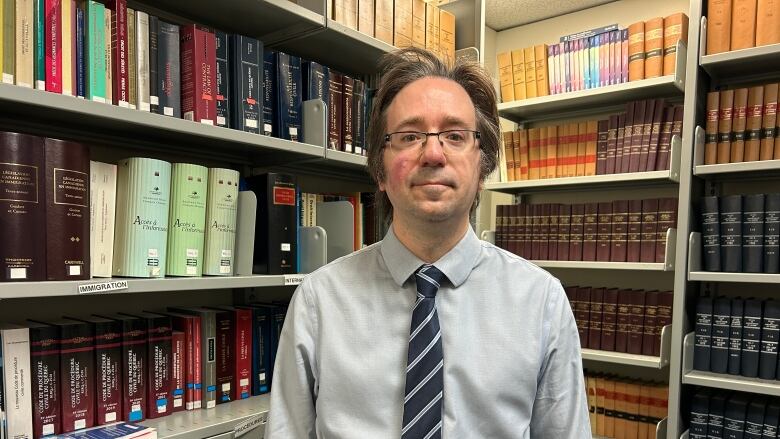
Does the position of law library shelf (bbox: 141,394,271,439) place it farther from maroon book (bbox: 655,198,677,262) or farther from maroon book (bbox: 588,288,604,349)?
maroon book (bbox: 655,198,677,262)

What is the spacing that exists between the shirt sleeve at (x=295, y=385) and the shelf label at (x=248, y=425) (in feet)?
1.38

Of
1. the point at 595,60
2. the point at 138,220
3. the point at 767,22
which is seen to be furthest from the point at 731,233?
the point at 138,220

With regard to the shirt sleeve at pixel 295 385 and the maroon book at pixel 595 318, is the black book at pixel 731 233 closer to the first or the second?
the maroon book at pixel 595 318

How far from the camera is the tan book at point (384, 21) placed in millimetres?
1958

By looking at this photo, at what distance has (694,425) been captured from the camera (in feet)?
7.09

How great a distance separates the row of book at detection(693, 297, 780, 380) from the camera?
2.02m

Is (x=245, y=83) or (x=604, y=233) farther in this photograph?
(x=604, y=233)

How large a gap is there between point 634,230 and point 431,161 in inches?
67.5

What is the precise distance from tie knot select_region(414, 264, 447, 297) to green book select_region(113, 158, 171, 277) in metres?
0.73

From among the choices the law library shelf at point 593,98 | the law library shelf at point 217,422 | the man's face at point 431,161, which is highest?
the law library shelf at point 593,98

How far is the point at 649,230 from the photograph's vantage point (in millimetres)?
2336

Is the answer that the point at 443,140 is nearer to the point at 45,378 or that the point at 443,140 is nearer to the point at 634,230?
the point at 45,378

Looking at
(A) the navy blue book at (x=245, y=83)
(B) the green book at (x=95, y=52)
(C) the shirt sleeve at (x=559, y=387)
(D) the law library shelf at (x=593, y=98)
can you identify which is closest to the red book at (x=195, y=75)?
(A) the navy blue book at (x=245, y=83)

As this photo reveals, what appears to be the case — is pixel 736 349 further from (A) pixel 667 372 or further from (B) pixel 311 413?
(B) pixel 311 413
